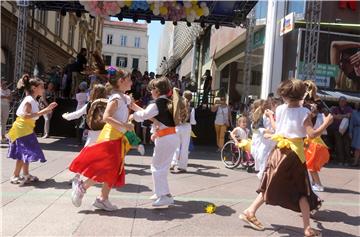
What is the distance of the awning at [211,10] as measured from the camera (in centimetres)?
1586

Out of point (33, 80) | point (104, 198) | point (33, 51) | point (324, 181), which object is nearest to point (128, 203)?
point (104, 198)

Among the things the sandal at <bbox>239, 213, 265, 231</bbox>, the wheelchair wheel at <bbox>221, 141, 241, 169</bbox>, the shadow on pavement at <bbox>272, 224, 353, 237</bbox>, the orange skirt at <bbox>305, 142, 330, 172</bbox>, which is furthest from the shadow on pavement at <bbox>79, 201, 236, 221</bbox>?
the wheelchair wheel at <bbox>221, 141, 241, 169</bbox>

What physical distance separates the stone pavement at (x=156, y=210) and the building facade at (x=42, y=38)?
1055 cm

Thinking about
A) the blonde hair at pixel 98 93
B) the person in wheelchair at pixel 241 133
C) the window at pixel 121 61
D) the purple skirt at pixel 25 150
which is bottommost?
the purple skirt at pixel 25 150

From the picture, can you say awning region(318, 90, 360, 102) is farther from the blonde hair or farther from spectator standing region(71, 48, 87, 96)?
the blonde hair

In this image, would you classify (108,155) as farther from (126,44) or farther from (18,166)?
(126,44)

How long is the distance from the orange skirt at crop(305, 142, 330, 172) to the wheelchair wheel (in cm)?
278

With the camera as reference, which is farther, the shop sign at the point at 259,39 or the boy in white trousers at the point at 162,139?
the shop sign at the point at 259,39

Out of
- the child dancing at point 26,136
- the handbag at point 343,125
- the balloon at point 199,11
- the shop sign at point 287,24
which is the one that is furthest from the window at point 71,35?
the child dancing at point 26,136

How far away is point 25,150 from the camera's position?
747 centimetres

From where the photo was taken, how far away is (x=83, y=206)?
6.28m

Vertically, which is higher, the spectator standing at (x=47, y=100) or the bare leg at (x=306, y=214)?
the spectator standing at (x=47, y=100)

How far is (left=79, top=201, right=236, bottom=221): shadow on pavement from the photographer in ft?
19.5

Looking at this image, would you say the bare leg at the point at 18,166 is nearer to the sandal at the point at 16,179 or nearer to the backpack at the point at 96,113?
the sandal at the point at 16,179
